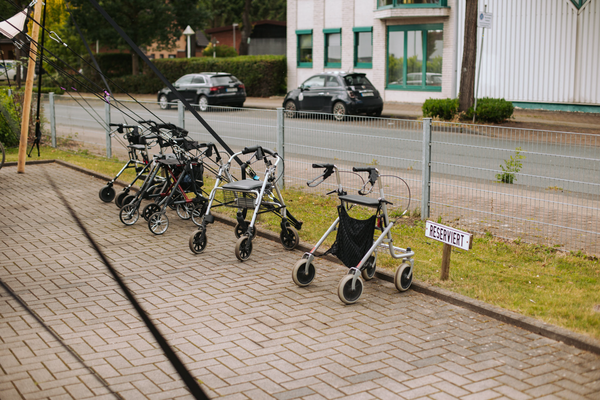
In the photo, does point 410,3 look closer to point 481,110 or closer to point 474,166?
point 481,110

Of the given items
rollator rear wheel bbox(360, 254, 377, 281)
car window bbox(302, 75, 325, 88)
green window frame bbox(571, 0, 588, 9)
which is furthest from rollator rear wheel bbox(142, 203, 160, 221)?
green window frame bbox(571, 0, 588, 9)

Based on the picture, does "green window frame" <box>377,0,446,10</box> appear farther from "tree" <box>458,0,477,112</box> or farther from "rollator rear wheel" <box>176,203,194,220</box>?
"rollator rear wheel" <box>176,203,194,220</box>

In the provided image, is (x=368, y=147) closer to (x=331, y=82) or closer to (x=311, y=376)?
(x=311, y=376)

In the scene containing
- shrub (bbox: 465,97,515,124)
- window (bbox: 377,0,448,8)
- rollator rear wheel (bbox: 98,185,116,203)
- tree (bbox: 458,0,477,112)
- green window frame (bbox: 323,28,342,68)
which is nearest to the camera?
rollator rear wheel (bbox: 98,185,116,203)

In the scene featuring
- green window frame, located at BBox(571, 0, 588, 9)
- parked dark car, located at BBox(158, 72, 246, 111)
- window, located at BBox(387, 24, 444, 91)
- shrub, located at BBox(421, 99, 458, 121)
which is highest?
green window frame, located at BBox(571, 0, 588, 9)

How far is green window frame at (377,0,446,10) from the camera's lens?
2858cm

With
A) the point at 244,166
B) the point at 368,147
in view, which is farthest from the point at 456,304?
the point at 368,147

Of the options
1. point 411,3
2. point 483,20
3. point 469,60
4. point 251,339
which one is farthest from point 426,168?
point 411,3

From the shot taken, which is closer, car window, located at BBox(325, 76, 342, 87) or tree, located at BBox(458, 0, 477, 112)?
tree, located at BBox(458, 0, 477, 112)

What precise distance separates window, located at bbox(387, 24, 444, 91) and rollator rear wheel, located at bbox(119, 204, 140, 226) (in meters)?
22.8

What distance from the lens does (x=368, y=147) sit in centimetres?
980

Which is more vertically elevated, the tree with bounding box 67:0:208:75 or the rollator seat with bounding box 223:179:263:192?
the tree with bounding box 67:0:208:75

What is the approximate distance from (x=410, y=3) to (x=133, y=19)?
20369 millimetres

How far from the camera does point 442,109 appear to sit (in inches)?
876
